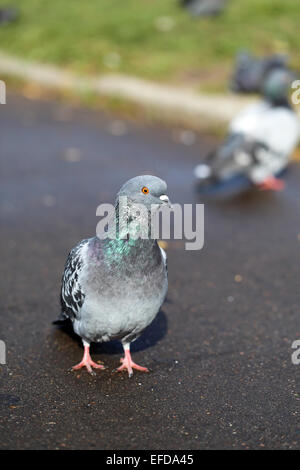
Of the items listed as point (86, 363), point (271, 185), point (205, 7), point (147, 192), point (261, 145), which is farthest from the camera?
point (205, 7)

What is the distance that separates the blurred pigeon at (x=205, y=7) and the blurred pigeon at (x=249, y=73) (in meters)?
4.88

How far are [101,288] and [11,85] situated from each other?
930 cm

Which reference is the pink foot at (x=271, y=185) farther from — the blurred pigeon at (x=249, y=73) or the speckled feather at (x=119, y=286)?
the speckled feather at (x=119, y=286)

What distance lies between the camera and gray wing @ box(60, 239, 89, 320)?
11.8 ft

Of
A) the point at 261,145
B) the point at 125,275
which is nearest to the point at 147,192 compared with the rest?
the point at 125,275

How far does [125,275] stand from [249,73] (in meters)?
6.94

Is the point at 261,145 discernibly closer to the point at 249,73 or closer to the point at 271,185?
the point at 271,185

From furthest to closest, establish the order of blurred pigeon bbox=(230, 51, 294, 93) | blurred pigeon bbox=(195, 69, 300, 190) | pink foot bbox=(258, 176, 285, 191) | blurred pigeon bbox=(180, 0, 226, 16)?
blurred pigeon bbox=(180, 0, 226, 16), blurred pigeon bbox=(230, 51, 294, 93), pink foot bbox=(258, 176, 285, 191), blurred pigeon bbox=(195, 69, 300, 190)

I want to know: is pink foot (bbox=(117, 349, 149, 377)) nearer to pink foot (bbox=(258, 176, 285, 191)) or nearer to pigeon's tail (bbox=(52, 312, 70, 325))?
pigeon's tail (bbox=(52, 312, 70, 325))

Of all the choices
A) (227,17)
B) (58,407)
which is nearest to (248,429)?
(58,407)

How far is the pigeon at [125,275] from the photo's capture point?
3.38 m

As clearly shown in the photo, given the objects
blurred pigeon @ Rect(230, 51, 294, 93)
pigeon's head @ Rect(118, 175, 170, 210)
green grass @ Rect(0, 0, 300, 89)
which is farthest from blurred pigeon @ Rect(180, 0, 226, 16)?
pigeon's head @ Rect(118, 175, 170, 210)

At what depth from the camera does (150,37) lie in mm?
13047

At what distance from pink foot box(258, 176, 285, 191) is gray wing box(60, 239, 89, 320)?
156 inches
